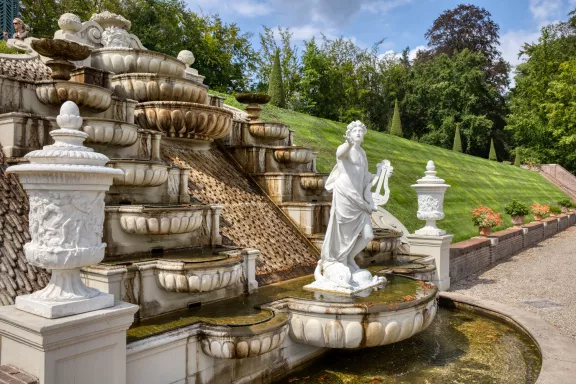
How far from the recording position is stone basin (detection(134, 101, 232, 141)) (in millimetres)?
8984

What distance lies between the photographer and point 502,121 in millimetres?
51156

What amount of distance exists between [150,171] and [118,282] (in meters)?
2.11

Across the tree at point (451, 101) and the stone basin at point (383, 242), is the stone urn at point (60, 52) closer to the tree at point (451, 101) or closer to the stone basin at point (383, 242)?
the stone basin at point (383, 242)

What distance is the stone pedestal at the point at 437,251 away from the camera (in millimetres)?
10516

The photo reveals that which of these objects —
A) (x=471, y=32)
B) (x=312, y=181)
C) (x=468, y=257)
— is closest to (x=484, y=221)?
(x=468, y=257)

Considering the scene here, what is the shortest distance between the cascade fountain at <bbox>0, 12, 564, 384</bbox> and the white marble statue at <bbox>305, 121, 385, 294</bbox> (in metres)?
0.02

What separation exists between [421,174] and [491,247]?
21.6 feet

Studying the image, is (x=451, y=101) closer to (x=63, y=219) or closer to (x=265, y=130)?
(x=265, y=130)

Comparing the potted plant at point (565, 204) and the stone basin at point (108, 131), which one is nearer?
the stone basin at point (108, 131)

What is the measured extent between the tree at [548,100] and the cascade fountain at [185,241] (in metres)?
35.4

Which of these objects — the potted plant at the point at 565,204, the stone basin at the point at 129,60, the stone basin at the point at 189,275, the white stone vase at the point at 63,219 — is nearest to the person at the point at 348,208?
the stone basin at the point at 189,275

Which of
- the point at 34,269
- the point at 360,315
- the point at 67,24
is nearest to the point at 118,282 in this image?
the point at 34,269

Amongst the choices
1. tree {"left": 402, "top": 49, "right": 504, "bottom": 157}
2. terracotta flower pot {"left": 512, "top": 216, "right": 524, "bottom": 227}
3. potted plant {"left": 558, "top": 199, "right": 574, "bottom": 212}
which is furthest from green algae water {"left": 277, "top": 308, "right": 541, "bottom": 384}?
tree {"left": 402, "top": 49, "right": 504, "bottom": 157}

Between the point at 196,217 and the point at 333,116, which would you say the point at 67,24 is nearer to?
the point at 196,217
